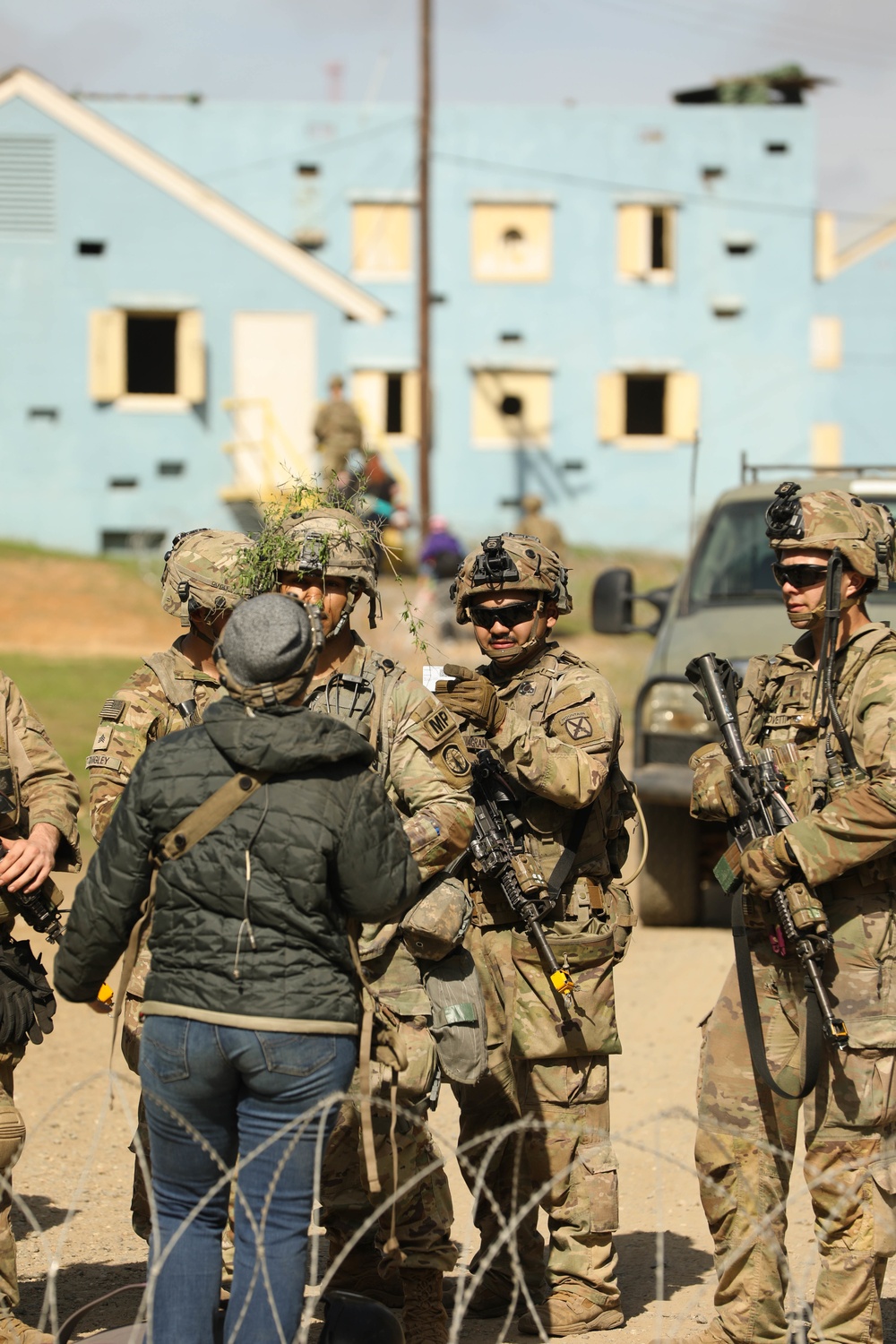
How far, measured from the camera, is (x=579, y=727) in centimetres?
475

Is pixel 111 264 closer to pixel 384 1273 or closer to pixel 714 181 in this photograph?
pixel 714 181

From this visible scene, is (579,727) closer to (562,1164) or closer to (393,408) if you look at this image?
(562,1164)

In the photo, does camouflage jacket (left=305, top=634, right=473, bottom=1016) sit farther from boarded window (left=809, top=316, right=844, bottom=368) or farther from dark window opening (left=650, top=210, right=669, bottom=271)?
boarded window (left=809, top=316, right=844, bottom=368)

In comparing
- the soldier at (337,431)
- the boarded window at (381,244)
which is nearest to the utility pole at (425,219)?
the boarded window at (381,244)

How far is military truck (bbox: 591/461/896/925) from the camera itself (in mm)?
8578

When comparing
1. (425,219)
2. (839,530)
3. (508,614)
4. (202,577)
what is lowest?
(508,614)

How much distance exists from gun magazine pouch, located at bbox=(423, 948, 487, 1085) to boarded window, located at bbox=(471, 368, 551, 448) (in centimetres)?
2541

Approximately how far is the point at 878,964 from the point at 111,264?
76.7 ft

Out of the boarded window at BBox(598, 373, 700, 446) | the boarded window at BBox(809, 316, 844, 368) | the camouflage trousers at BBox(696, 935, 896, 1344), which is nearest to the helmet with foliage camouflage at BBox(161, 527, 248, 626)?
the camouflage trousers at BBox(696, 935, 896, 1344)

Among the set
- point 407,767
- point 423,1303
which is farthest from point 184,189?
point 423,1303

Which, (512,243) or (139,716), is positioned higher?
(512,243)

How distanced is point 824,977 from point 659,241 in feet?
90.1

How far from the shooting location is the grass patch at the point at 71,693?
13270mm

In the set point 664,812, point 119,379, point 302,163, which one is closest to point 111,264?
point 119,379
